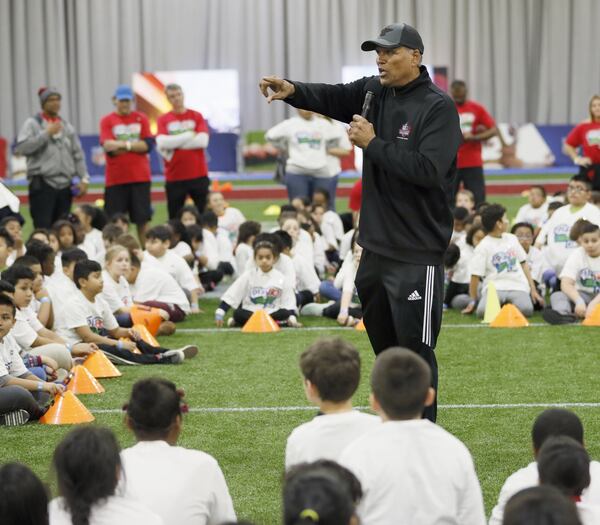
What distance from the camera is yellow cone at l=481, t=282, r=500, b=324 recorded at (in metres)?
10.4

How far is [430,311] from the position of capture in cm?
540

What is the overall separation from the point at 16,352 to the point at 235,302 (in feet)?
11.1

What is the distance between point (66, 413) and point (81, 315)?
189 centimetres

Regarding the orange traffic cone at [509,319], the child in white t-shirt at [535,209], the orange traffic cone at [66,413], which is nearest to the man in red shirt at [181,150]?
the child in white t-shirt at [535,209]

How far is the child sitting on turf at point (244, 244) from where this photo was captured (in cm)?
1232

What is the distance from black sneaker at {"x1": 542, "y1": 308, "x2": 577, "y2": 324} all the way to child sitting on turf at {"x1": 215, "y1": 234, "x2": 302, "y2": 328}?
2.12m

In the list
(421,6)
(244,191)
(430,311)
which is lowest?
(244,191)

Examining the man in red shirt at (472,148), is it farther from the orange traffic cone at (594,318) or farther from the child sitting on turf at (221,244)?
the orange traffic cone at (594,318)

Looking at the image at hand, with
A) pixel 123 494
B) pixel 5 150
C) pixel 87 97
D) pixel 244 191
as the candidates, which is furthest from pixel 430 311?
pixel 87 97

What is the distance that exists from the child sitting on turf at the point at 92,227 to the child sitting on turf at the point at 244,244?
1.38 meters

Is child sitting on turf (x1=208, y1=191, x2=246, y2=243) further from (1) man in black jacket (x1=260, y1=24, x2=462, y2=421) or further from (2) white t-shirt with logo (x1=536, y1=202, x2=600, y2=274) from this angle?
(1) man in black jacket (x1=260, y1=24, x2=462, y2=421)

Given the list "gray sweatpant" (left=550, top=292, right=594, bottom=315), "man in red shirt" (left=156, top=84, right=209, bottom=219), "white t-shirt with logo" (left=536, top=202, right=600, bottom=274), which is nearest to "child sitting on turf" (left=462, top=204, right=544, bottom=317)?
"gray sweatpant" (left=550, top=292, right=594, bottom=315)

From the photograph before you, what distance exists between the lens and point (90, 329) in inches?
349

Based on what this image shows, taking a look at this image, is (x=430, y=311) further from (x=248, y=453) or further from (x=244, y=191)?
(x=244, y=191)
